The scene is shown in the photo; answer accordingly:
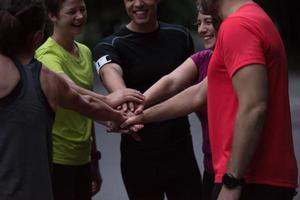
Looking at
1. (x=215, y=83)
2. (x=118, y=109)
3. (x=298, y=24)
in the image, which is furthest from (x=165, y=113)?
(x=298, y=24)

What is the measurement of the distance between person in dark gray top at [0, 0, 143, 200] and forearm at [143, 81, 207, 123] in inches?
34.6

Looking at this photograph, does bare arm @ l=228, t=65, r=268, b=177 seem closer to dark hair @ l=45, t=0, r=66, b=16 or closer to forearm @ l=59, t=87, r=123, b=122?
forearm @ l=59, t=87, r=123, b=122

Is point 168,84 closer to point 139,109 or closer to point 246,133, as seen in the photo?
point 139,109

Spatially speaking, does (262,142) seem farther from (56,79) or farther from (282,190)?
(56,79)

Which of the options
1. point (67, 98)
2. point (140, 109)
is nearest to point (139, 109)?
point (140, 109)

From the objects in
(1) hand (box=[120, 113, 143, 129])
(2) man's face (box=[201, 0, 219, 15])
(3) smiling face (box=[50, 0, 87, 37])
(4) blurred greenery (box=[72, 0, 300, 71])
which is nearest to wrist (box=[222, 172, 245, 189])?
(2) man's face (box=[201, 0, 219, 15])

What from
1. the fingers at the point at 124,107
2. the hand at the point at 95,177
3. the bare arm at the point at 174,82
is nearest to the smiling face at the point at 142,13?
the bare arm at the point at 174,82

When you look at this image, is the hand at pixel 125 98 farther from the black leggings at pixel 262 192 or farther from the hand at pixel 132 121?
the black leggings at pixel 262 192

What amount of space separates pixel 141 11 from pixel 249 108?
1.95 metres

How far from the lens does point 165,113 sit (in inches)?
179

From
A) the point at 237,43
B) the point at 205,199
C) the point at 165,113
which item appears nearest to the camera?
the point at 237,43

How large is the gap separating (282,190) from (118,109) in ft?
5.51

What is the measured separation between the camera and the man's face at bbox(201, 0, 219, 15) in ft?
12.2

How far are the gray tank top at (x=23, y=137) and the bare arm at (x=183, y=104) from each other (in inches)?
38.3
